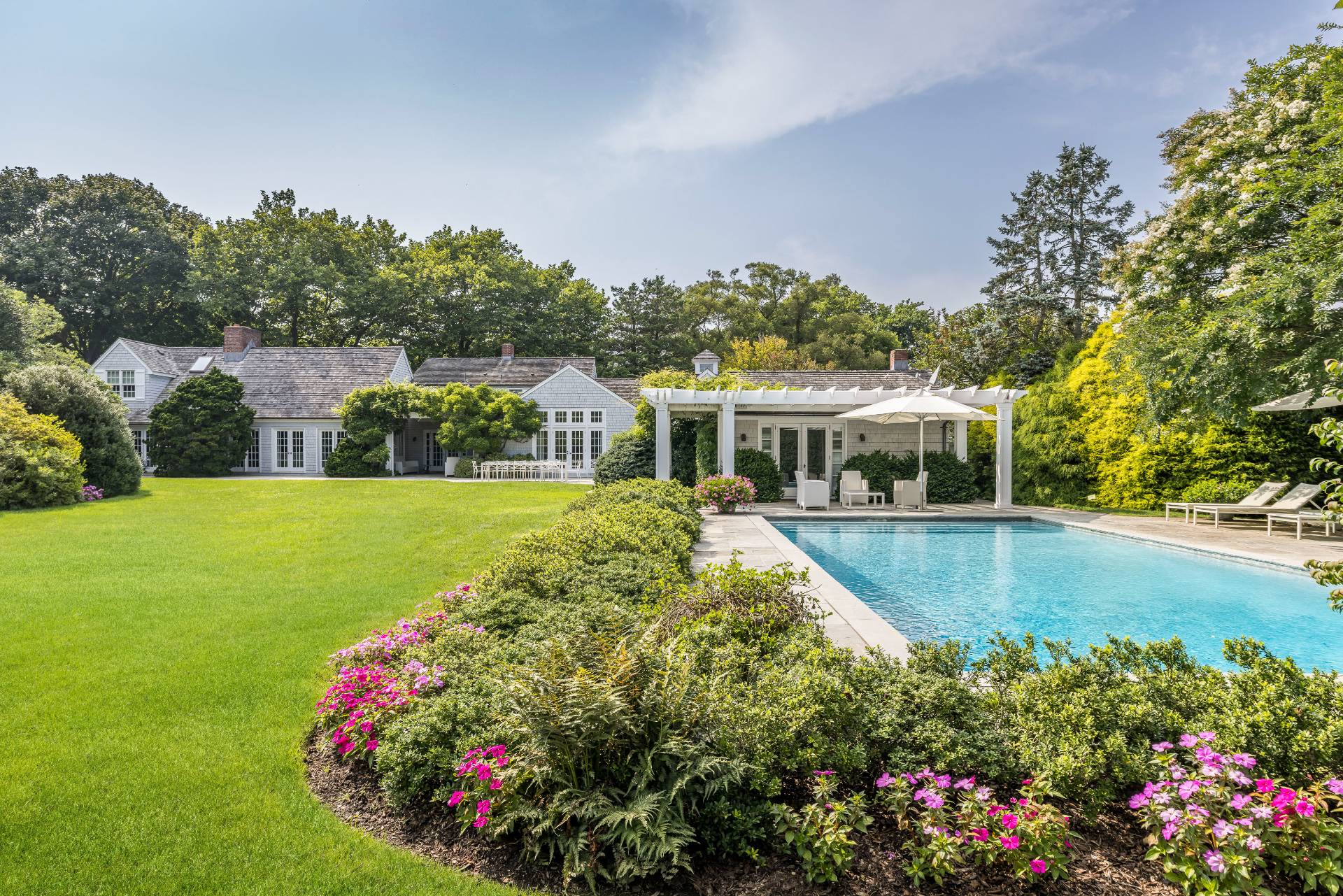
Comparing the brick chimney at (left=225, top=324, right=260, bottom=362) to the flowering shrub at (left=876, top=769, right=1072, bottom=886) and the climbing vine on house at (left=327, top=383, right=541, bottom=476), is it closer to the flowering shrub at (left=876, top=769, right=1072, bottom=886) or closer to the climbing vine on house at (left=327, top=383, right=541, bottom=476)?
the climbing vine on house at (left=327, top=383, right=541, bottom=476)

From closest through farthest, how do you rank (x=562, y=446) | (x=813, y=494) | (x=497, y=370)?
(x=813, y=494) < (x=562, y=446) < (x=497, y=370)

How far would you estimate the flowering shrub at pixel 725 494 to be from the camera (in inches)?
584

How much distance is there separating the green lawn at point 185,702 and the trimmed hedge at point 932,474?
1001 cm

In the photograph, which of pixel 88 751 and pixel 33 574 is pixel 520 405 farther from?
pixel 88 751

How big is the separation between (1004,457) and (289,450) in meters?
28.0

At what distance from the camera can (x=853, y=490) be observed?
16.1 m

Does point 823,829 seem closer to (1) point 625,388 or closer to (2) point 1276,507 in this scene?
(2) point 1276,507

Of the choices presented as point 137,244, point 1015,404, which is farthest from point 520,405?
point 137,244

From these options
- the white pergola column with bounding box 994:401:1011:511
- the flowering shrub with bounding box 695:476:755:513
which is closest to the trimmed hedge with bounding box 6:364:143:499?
the flowering shrub with bounding box 695:476:755:513

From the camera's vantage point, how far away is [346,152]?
1437 centimetres

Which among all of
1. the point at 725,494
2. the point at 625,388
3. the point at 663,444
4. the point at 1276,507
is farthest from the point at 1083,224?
the point at 725,494

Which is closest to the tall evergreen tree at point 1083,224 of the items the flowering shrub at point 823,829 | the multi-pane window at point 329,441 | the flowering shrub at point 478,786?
the flowering shrub at point 823,829

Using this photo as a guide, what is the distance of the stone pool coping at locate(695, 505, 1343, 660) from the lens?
5594 millimetres

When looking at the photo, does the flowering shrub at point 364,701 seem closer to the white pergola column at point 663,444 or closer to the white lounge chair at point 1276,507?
the white pergola column at point 663,444
